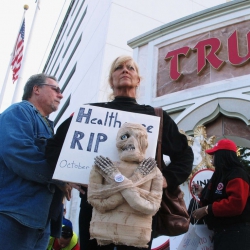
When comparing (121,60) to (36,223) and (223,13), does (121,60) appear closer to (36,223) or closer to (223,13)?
(36,223)

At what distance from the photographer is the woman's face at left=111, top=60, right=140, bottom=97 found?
209cm

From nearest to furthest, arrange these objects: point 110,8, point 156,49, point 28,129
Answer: point 28,129, point 156,49, point 110,8

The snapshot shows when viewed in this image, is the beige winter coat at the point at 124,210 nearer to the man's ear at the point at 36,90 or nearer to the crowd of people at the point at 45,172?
the crowd of people at the point at 45,172

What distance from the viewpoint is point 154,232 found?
1754 millimetres

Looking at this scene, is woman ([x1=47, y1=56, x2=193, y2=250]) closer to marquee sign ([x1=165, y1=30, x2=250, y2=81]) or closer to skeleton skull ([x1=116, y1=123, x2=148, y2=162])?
skeleton skull ([x1=116, y1=123, x2=148, y2=162])

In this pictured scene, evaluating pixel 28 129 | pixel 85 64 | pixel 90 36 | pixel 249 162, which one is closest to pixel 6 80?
pixel 85 64

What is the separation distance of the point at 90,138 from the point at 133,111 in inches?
13.4

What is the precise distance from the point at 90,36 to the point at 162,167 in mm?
11702

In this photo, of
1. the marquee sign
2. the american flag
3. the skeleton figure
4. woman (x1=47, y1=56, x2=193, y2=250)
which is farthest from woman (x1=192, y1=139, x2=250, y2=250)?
A: the american flag

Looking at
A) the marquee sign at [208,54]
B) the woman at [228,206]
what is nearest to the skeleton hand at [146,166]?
the woman at [228,206]

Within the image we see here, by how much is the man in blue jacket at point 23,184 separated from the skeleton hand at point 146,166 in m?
0.65

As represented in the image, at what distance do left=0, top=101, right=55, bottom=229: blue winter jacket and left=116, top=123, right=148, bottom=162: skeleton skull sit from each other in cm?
53

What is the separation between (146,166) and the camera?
156 centimetres

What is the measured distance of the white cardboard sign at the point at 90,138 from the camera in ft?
5.68
